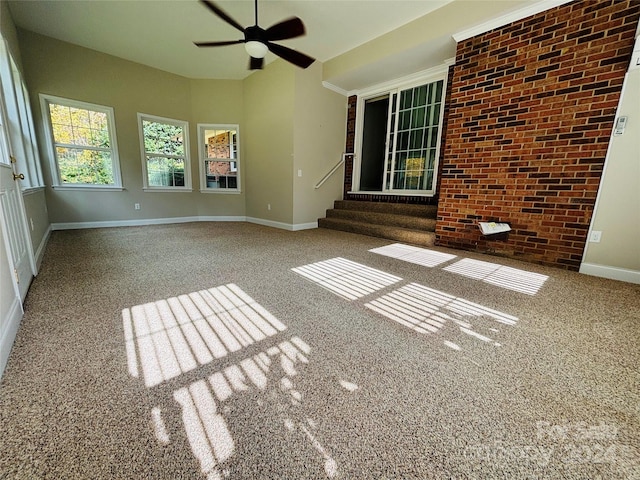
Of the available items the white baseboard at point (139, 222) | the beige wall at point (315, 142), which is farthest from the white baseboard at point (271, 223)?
the white baseboard at point (139, 222)

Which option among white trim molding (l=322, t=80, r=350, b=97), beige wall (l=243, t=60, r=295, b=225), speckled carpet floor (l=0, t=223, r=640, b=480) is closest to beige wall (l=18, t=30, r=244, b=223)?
beige wall (l=243, t=60, r=295, b=225)

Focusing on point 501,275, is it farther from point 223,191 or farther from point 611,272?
point 223,191

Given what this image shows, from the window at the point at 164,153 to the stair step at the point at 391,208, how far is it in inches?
136

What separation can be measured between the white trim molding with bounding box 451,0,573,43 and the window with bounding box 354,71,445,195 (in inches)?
39.3

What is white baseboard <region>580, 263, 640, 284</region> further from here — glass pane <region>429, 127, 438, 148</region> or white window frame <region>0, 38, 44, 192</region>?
white window frame <region>0, 38, 44, 192</region>

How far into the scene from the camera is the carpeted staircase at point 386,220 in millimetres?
3824

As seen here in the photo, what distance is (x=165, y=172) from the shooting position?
525 cm

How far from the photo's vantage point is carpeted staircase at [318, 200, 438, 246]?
3824 millimetres

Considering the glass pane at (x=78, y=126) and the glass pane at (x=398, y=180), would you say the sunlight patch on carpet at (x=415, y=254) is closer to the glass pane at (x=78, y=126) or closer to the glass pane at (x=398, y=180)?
the glass pane at (x=398, y=180)

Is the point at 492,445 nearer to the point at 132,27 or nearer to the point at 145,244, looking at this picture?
the point at 145,244

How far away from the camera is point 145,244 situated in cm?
338

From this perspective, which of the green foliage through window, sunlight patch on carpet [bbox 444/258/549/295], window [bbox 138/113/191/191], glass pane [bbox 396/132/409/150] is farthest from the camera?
window [bbox 138/113/191/191]

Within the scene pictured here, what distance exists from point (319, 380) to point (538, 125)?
132 inches

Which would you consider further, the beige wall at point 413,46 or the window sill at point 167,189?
the window sill at point 167,189
